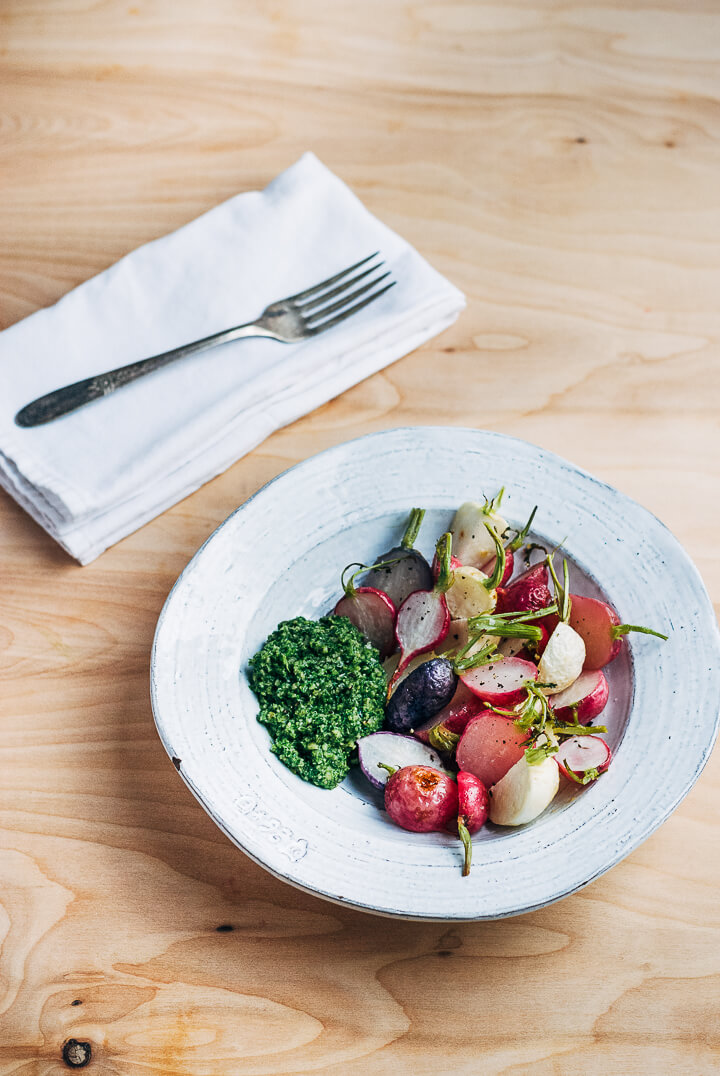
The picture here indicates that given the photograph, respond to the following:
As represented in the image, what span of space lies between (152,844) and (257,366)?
0.50 m

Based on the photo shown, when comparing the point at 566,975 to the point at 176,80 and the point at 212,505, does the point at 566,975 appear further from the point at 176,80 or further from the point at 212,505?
the point at 176,80

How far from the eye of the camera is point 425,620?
779 millimetres

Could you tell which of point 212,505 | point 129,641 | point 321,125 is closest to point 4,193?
point 321,125

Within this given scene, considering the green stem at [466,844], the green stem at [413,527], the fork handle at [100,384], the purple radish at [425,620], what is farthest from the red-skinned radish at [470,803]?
the fork handle at [100,384]

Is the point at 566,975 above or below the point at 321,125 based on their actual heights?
below

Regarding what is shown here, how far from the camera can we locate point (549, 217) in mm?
1133

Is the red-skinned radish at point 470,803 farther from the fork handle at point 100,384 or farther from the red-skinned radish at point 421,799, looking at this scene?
the fork handle at point 100,384

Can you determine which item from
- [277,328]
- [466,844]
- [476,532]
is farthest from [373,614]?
[277,328]

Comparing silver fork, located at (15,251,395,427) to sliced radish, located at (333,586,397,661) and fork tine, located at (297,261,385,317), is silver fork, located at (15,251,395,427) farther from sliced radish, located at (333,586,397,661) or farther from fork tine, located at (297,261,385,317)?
sliced radish, located at (333,586,397,661)

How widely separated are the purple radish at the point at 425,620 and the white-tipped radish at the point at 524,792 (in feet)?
0.43

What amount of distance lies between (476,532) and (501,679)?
14 centimetres

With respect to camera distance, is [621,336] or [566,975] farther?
[621,336]

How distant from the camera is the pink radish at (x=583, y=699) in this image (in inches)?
29.5

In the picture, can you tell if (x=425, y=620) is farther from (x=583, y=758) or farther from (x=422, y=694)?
(x=583, y=758)
